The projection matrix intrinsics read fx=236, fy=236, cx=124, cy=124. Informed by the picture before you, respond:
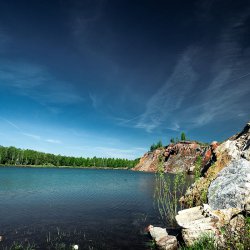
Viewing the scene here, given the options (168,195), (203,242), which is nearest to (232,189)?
(203,242)

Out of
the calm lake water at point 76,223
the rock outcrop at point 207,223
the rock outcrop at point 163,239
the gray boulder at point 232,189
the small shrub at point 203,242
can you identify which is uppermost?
the gray boulder at point 232,189

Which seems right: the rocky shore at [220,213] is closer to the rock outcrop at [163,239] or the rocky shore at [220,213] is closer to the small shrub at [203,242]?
the rock outcrop at [163,239]

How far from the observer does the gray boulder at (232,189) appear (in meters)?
19.2

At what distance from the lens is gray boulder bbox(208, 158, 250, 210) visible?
757 inches

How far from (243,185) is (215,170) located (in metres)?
15.6

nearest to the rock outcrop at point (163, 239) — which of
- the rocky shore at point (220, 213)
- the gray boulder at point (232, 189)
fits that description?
the rocky shore at point (220, 213)

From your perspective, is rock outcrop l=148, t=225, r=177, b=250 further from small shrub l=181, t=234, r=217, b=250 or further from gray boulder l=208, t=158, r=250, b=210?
gray boulder l=208, t=158, r=250, b=210

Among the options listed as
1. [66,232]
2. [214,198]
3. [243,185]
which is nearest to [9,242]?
[66,232]

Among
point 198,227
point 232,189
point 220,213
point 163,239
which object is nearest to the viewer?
point 198,227

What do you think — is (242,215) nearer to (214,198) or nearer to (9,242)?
(214,198)

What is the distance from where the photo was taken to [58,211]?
1355 inches

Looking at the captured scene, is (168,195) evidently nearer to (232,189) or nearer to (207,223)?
(232,189)

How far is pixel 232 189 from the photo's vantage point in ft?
66.3

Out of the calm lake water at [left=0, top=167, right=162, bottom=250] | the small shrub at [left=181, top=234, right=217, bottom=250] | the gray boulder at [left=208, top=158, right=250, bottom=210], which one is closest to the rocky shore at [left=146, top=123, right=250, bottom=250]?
the gray boulder at [left=208, top=158, right=250, bottom=210]
